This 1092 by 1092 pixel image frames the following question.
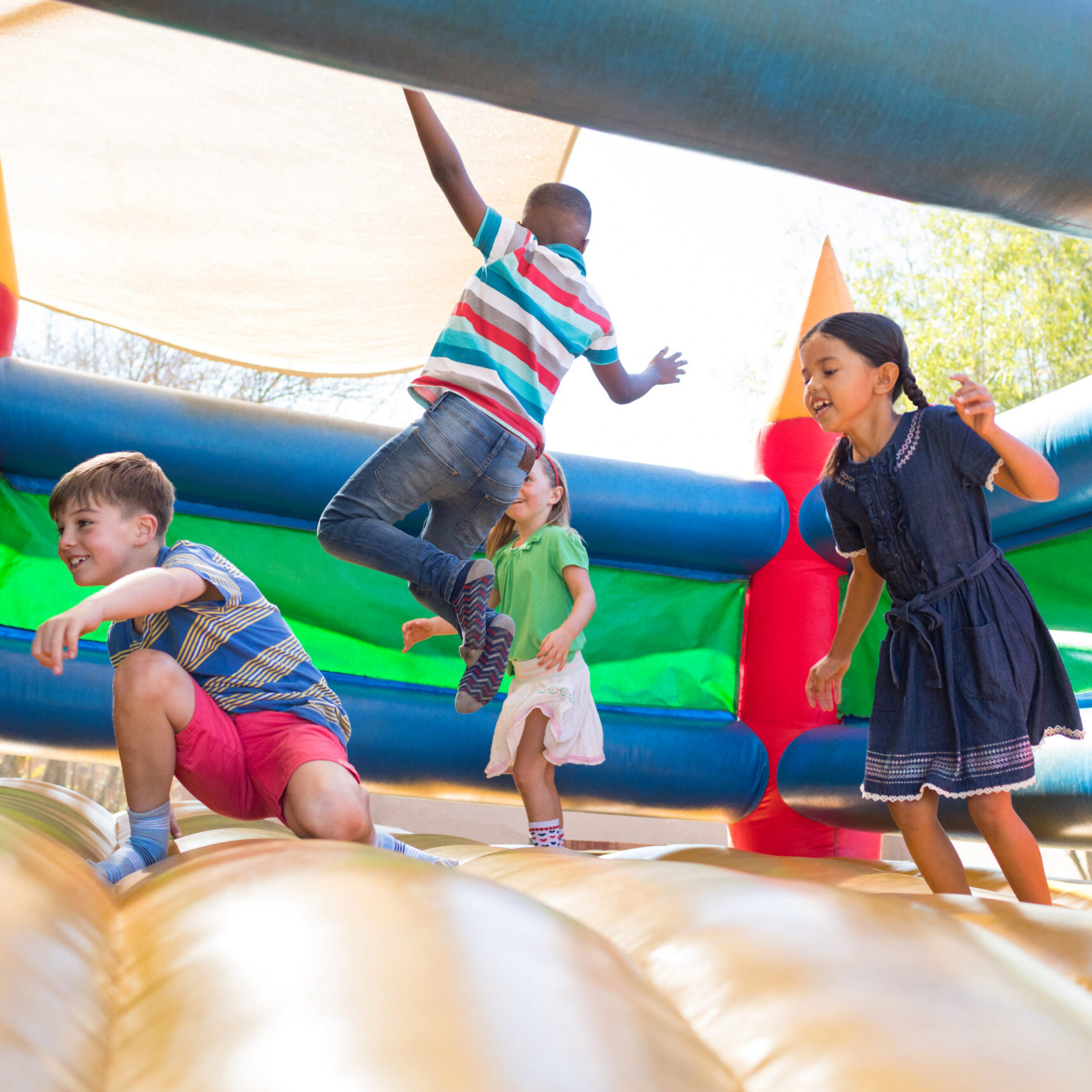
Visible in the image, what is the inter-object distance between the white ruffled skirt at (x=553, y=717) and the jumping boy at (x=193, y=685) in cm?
62

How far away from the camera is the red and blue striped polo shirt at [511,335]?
1.72 metres

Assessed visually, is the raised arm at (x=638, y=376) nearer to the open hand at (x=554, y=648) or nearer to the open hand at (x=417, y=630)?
the open hand at (x=554, y=648)

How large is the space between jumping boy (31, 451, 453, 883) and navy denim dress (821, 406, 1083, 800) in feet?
2.33

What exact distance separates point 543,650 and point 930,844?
2.64 feet

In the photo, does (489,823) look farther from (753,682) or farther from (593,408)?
(593,408)

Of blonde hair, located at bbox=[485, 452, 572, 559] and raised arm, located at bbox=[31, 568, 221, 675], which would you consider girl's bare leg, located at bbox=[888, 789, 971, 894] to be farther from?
blonde hair, located at bbox=[485, 452, 572, 559]

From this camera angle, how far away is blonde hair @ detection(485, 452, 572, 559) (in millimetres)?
2418

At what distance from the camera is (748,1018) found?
24.6 inches

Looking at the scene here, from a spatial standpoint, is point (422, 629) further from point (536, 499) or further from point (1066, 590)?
point (1066, 590)

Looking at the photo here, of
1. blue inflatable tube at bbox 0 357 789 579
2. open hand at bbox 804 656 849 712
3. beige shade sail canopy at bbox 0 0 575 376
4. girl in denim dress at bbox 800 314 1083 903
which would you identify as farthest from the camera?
beige shade sail canopy at bbox 0 0 575 376

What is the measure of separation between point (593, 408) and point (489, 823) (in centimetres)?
477

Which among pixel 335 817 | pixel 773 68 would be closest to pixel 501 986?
pixel 773 68

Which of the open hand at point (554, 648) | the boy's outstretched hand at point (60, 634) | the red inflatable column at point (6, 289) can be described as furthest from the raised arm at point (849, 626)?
the red inflatable column at point (6, 289)

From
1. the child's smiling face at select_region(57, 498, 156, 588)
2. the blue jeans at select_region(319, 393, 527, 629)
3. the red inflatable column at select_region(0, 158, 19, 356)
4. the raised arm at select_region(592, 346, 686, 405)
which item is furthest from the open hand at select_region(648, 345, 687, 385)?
the red inflatable column at select_region(0, 158, 19, 356)
